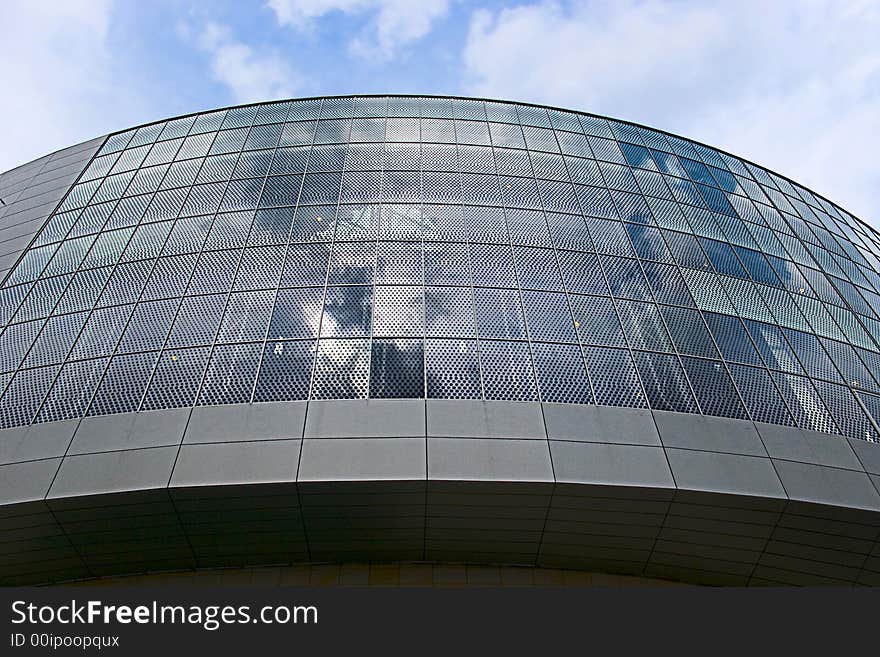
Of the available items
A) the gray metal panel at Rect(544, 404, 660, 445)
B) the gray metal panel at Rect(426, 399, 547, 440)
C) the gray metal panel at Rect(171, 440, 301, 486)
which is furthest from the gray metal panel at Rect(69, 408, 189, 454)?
the gray metal panel at Rect(544, 404, 660, 445)

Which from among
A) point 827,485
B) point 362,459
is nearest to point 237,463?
point 362,459

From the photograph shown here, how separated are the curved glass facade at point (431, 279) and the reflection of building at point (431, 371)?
93 millimetres

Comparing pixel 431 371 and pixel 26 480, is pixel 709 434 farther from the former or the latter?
pixel 26 480

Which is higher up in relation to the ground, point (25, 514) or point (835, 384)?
point (835, 384)

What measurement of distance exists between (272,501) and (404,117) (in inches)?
626

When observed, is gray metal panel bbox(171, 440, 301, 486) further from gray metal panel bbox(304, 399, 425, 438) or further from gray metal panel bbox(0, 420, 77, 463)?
gray metal panel bbox(0, 420, 77, 463)

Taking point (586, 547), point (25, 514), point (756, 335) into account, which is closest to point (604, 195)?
point (756, 335)

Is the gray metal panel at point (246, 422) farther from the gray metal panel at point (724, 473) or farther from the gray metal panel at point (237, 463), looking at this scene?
the gray metal panel at point (724, 473)

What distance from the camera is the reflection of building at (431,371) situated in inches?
505

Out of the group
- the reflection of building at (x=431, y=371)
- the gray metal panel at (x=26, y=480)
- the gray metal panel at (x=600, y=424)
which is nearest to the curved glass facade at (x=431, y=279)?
the reflection of building at (x=431, y=371)

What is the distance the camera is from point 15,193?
2466 centimetres

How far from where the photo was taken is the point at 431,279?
16656 millimetres

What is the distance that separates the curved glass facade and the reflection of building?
93 mm

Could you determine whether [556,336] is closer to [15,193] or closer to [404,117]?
[404,117]
